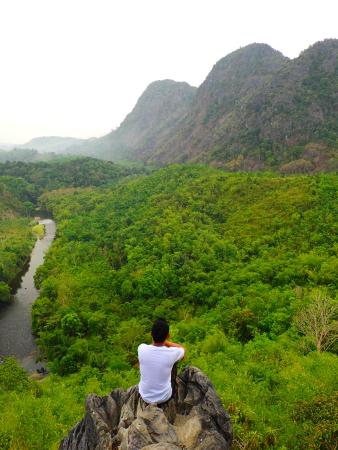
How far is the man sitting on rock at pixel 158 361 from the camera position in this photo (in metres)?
9.76

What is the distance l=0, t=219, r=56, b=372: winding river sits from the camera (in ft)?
158

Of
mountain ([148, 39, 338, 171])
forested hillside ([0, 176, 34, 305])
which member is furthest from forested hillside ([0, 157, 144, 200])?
mountain ([148, 39, 338, 171])

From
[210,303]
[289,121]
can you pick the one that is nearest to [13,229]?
[210,303]

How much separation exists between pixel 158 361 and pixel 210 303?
40945 mm

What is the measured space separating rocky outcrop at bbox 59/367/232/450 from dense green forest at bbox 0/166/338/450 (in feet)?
17.4

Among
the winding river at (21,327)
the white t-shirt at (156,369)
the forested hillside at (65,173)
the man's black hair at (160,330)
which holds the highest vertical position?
the man's black hair at (160,330)

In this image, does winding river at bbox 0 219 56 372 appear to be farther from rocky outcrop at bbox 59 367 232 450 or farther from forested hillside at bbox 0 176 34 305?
rocky outcrop at bbox 59 367 232 450

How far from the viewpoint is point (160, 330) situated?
9766 mm

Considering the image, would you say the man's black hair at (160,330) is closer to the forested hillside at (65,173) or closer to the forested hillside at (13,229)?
the forested hillside at (13,229)

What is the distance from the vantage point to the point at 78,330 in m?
48.6

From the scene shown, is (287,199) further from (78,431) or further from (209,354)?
(78,431)

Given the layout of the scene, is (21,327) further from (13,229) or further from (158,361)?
(13,229)

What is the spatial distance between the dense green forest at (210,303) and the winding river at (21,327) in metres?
2.68

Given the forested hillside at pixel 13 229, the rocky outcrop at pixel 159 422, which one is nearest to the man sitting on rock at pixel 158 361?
the rocky outcrop at pixel 159 422
